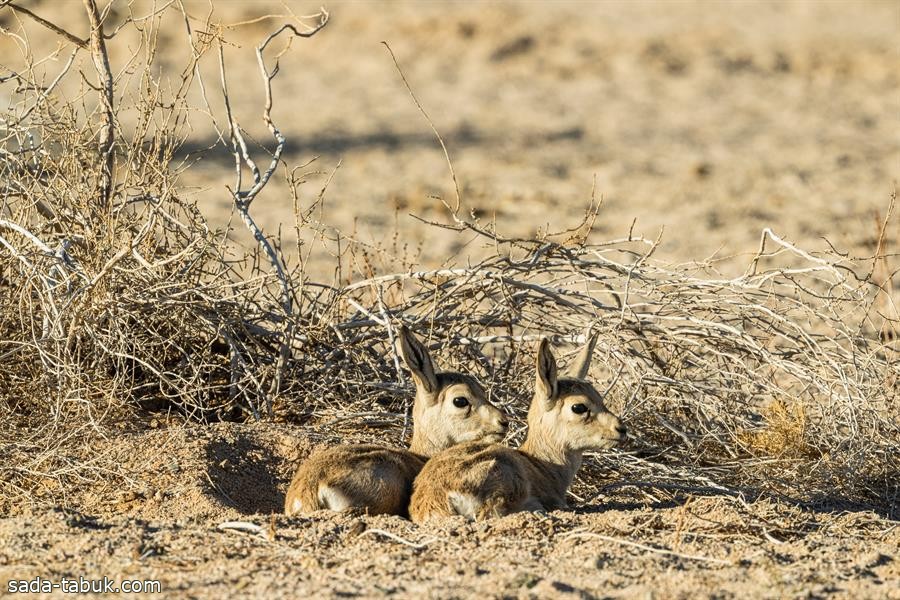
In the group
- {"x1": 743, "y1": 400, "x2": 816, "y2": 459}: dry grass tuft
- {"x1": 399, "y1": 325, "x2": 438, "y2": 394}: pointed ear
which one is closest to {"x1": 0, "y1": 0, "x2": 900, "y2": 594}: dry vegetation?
{"x1": 743, "y1": 400, "x2": 816, "y2": 459}: dry grass tuft

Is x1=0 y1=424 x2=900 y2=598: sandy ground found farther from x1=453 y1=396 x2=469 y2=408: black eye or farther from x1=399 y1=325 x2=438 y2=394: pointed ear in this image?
x1=399 y1=325 x2=438 y2=394: pointed ear

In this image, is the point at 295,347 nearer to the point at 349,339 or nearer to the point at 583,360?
the point at 349,339

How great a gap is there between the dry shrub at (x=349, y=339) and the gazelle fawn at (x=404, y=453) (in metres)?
0.68

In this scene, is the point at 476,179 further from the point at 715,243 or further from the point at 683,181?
the point at 715,243

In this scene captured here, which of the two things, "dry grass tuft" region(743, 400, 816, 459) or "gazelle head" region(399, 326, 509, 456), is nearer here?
"gazelle head" region(399, 326, 509, 456)

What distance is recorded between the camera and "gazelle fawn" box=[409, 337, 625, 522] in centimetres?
536

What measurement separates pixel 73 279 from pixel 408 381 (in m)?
1.78

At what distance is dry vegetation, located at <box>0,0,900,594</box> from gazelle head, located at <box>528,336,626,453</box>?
1.29 feet

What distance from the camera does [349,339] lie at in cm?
704

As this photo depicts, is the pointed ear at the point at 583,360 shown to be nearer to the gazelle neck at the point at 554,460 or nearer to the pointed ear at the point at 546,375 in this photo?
the pointed ear at the point at 546,375

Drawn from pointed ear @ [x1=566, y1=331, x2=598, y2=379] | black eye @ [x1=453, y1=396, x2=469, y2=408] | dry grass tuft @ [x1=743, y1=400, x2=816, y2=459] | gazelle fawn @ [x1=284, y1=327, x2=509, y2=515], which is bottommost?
gazelle fawn @ [x1=284, y1=327, x2=509, y2=515]

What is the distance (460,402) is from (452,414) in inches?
2.6

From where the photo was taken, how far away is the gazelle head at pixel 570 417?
584cm

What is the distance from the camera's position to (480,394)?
606cm
